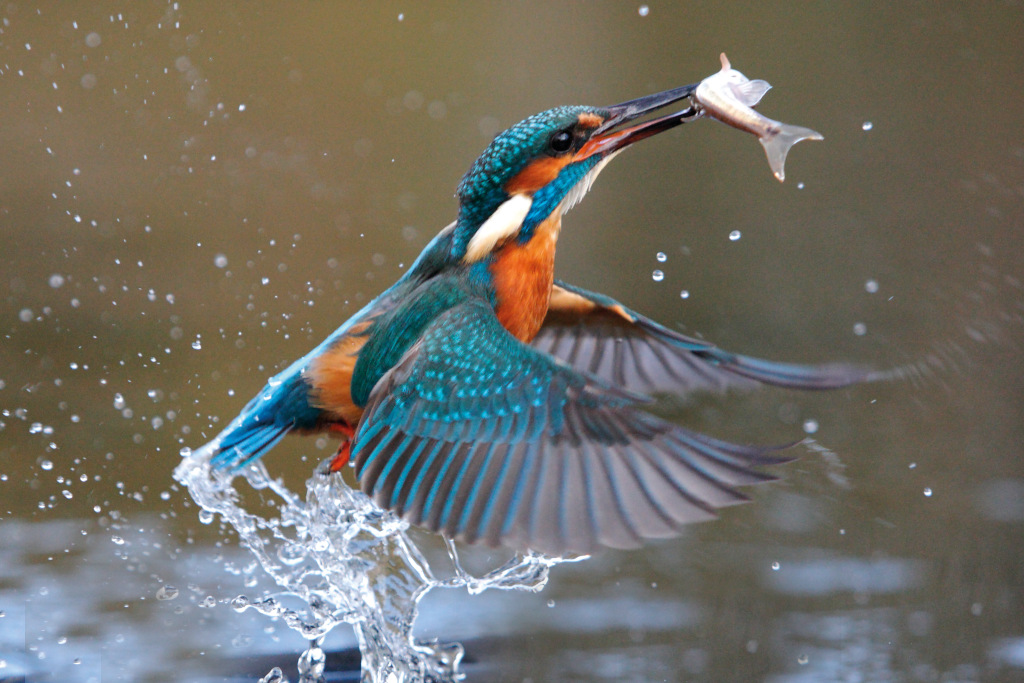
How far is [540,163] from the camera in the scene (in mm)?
1898

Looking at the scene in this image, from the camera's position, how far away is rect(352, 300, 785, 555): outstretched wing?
160cm

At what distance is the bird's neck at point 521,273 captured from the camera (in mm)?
1941

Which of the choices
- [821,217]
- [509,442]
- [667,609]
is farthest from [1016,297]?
[509,442]

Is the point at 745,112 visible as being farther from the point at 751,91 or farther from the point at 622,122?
the point at 622,122

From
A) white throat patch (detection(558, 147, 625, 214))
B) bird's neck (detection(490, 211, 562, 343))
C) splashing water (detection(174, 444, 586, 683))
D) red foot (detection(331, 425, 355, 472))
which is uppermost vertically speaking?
white throat patch (detection(558, 147, 625, 214))

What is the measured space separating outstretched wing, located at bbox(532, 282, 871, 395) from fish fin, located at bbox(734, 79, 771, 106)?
1.57ft

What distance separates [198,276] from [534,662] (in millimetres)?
2724

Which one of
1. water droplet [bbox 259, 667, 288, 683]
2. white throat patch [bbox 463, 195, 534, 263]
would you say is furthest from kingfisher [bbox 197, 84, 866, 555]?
water droplet [bbox 259, 667, 288, 683]

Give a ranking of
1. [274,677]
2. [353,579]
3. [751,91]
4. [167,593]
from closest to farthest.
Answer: [751,91] < [274,677] < [353,579] < [167,593]

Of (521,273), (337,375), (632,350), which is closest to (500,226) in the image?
(521,273)

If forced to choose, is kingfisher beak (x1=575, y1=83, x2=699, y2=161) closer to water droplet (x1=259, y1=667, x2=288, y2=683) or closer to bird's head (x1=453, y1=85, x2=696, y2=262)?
bird's head (x1=453, y1=85, x2=696, y2=262)

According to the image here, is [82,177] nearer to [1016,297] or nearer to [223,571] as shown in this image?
[223,571]

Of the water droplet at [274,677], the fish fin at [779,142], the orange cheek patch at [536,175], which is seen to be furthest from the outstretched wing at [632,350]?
the water droplet at [274,677]

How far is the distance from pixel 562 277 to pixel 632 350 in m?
1.82
